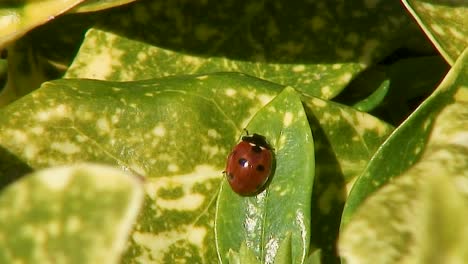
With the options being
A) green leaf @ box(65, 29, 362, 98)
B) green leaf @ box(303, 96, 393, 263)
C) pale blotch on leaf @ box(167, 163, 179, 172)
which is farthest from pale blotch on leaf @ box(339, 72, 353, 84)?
pale blotch on leaf @ box(167, 163, 179, 172)

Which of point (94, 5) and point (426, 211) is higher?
point (426, 211)

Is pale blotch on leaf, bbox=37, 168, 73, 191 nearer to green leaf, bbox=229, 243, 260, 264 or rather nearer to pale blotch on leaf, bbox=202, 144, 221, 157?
green leaf, bbox=229, 243, 260, 264

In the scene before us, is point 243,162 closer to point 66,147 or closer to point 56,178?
point 66,147

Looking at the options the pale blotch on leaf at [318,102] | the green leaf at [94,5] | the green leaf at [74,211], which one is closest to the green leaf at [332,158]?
the pale blotch on leaf at [318,102]

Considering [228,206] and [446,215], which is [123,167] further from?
[446,215]

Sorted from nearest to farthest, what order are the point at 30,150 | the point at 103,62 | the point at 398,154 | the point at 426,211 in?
the point at 426,211
the point at 398,154
the point at 30,150
the point at 103,62

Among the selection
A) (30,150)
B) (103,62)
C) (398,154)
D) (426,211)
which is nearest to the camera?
(426,211)

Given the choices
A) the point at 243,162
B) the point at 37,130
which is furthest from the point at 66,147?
the point at 243,162

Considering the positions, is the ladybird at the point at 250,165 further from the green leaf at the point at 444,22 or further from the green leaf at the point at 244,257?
the green leaf at the point at 444,22
